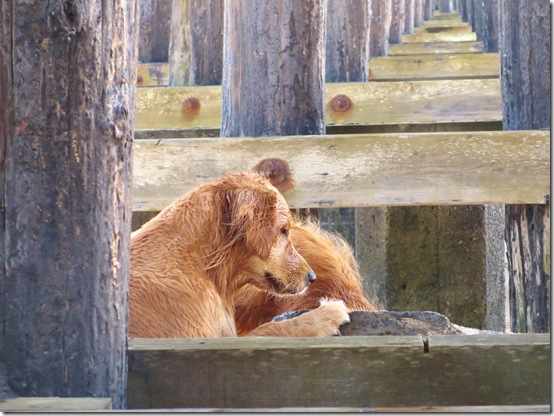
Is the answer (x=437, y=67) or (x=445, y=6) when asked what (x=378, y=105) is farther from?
(x=445, y=6)

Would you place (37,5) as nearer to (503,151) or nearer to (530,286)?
(503,151)

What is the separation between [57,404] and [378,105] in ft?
18.3

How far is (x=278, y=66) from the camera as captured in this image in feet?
17.5

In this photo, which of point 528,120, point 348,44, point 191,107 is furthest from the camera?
point 348,44

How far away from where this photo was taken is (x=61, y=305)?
2.65 metres

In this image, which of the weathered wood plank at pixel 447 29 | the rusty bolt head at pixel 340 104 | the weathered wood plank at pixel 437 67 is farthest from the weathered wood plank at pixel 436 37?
the rusty bolt head at pixel 340 104

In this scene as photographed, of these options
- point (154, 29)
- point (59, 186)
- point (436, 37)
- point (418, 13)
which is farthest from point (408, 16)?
point (59, 186)

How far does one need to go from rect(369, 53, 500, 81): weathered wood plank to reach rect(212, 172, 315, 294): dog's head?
8087 millimetres

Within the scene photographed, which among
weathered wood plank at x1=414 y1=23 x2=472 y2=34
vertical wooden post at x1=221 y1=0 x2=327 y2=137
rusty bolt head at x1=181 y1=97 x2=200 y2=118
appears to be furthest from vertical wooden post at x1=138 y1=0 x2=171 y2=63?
weathered wood plank at x1=414 y1=23 x2=472 y2=34

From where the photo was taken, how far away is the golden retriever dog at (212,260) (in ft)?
13.1

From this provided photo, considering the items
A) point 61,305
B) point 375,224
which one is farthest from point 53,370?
point 375,224

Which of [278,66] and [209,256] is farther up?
[278,66]

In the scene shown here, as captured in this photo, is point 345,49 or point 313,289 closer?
point 313,289

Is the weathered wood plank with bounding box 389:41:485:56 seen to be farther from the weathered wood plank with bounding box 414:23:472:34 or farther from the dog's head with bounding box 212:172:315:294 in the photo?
the dog's head with bounding box 212:172:315:294
